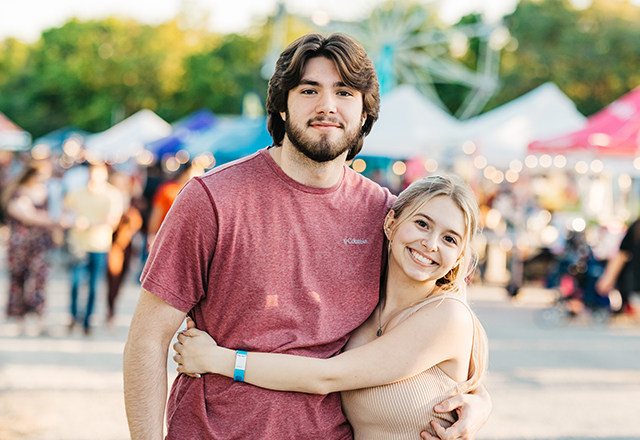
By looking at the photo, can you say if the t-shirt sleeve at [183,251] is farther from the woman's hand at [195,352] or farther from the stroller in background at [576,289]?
the stroller in background at [576,289]

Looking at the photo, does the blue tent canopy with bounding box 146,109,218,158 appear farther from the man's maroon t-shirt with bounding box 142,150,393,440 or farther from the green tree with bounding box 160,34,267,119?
the green tree with bounding box 160,34,267,119

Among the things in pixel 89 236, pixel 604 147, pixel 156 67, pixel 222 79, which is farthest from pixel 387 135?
pixel 156 67

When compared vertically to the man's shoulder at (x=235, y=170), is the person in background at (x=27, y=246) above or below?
below

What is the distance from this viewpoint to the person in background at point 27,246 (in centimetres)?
762

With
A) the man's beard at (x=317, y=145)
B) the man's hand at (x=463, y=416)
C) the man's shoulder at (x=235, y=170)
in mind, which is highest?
the man's beard at (x=317, y=145)

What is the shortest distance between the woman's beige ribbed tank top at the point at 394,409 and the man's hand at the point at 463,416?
0.09 feet

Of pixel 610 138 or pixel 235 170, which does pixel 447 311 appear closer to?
pixel 235 170

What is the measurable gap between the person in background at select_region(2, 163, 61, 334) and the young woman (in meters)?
6.36

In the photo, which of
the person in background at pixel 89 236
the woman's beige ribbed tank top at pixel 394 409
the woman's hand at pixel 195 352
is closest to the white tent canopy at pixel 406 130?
the person in background at pixel 89 236

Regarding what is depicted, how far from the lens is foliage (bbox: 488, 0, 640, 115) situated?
3522cm

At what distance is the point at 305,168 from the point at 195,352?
65cm

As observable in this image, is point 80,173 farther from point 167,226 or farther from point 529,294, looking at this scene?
point 167,226

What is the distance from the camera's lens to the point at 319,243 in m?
2.00

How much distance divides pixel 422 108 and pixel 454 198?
11.7m
